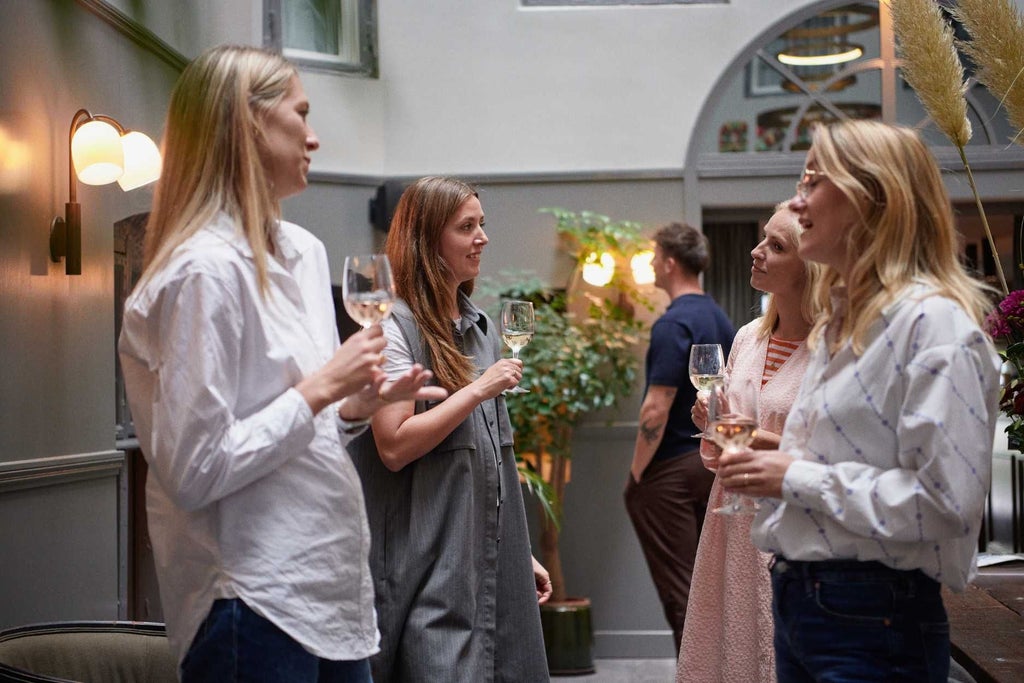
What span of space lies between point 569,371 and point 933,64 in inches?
129

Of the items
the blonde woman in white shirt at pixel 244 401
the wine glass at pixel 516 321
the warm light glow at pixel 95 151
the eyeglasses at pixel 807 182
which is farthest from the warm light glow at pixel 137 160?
the eyeglasses at pixel 807 182

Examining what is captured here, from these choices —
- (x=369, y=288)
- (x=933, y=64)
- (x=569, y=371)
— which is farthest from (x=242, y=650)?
(x=569, y=371)

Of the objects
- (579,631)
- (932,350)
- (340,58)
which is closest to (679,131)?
(340,58)

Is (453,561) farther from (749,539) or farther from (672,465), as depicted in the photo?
(672,465)

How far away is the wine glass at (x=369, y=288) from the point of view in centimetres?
164

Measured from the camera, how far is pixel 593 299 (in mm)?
5938

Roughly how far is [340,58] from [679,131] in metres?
1.77

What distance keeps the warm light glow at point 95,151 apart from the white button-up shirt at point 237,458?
2216 mm

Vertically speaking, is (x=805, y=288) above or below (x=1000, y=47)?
below

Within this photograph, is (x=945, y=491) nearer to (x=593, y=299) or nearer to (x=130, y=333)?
(x=130, y=333)

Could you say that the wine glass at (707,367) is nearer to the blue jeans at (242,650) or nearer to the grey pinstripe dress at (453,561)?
the grey pinstripe dress at (453,561)

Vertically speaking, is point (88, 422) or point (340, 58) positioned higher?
point (340, 58)

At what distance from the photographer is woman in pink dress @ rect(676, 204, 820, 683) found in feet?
7.78

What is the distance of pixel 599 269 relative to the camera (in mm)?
5785
